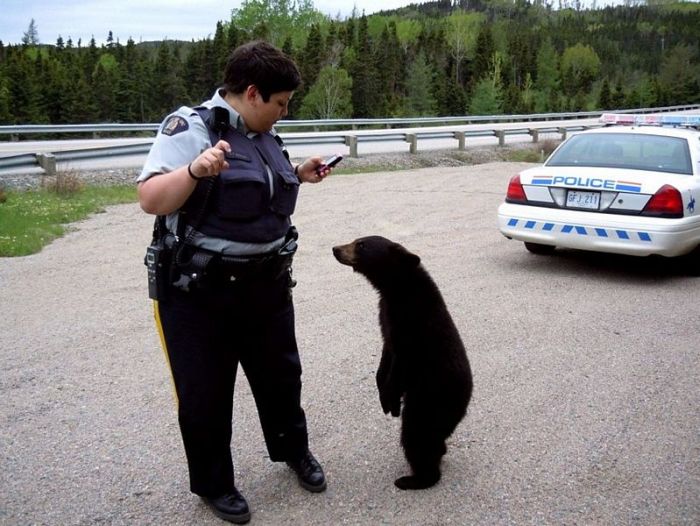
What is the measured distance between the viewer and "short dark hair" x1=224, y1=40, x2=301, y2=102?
2840 millimetres

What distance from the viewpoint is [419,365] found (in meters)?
3.41

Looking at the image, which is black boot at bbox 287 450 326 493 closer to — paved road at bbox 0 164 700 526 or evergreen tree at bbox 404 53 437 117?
paved road at bbox 0 164 700 526

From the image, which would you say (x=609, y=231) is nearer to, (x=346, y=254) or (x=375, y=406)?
(x=375, y=406)

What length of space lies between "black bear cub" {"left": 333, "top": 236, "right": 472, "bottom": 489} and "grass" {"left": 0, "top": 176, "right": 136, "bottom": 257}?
6.78m

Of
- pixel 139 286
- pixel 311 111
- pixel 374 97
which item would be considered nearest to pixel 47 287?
pixel 139 286

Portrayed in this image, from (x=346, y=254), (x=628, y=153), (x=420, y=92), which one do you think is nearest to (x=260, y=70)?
(x=346, y=254)

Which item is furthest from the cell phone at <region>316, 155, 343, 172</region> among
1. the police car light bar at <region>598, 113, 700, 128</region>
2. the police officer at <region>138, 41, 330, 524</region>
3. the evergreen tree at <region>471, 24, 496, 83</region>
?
the evergreen tree at <region>471, 24, 496, 83</region>

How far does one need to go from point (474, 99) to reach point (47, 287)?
84732mm

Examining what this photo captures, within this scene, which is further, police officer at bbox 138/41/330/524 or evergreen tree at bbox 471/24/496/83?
evergreen tree at bbox 471/24/496/83

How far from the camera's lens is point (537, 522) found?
3225 millimetres

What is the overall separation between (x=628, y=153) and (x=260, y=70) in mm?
6589

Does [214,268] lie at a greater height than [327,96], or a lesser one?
lesser

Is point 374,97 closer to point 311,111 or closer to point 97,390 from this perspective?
point 311,111

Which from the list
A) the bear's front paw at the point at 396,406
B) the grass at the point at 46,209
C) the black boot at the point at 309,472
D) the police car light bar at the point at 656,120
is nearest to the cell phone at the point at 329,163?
the bear's front paw at the point at 396,406
